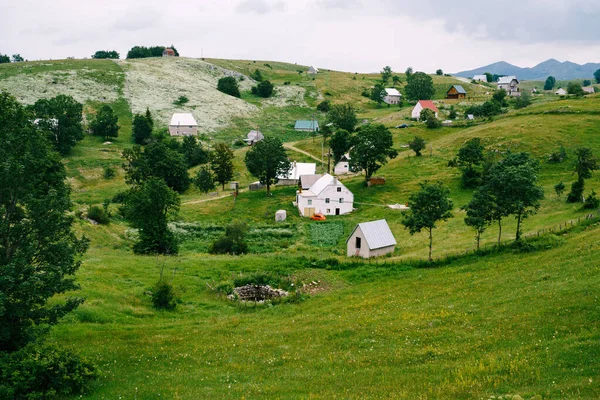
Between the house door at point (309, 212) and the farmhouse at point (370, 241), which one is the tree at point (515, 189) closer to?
the farmhouse at point (370, 241)

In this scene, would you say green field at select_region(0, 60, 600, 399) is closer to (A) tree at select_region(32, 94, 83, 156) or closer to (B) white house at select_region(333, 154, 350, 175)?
(B) white house at select_region(333, 154, 350, 175)

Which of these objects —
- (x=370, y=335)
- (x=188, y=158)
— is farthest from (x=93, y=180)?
(x=370, y=335)

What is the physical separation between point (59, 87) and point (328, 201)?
106084 mm

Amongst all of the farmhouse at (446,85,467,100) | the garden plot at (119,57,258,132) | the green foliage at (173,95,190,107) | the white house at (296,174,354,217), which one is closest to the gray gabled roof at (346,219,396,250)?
the white house at (296,174,354,217)

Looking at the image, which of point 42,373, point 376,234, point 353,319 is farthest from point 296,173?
point 42,373

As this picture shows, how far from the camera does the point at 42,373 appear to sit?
60.3 ft

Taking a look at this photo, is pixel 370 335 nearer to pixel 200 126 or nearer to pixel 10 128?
pixel 10 128

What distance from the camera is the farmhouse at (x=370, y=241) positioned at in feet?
159

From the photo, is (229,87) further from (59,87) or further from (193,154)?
(193,154)

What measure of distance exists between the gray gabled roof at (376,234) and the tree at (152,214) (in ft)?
66.2

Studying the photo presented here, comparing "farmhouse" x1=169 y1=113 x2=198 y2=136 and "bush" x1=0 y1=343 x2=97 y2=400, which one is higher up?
"farmhouse" x1=169 y1=113 x2=198 y2=136

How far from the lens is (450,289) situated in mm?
31359

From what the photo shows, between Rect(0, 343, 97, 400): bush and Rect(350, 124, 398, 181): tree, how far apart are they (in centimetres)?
6551

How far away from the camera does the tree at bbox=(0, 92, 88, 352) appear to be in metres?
19.9
